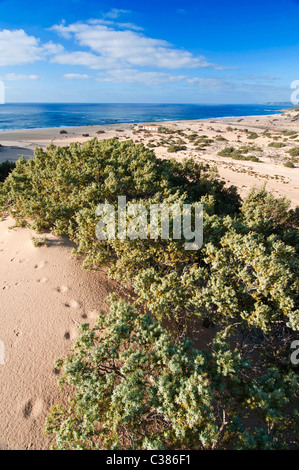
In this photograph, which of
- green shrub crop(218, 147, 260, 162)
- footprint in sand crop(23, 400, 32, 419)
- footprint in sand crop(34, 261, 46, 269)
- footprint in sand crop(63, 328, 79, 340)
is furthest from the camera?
green shrub crop(218, 147, 260, 162)

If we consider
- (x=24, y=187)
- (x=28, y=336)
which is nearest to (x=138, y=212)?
(x=28, y=336)

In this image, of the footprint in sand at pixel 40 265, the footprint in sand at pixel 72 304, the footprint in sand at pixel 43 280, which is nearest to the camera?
the footprint in sand at pixel 72 304

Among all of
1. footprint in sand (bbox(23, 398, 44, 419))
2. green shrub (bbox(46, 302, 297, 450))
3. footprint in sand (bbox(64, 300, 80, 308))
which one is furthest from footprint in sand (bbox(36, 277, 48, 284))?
green shrub (bbox(46, 302, 297, 450))

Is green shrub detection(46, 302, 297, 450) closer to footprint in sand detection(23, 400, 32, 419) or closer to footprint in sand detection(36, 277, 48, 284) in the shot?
footprint in sand detection(23, 400, 32, 419)

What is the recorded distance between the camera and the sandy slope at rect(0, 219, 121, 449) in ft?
23.2

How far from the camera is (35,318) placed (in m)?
9.64

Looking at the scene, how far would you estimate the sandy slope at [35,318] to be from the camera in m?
7.07

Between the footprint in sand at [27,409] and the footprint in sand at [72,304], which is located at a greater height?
the footprint in sand at [72,304]

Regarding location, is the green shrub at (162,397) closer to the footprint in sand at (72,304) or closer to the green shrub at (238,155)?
the footprint in sand at (72,304)

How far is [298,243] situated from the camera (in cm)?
1106

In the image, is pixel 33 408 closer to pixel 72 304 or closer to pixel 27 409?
pixel 27 409

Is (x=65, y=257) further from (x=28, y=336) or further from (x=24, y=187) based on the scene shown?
(x=24, y=187)
